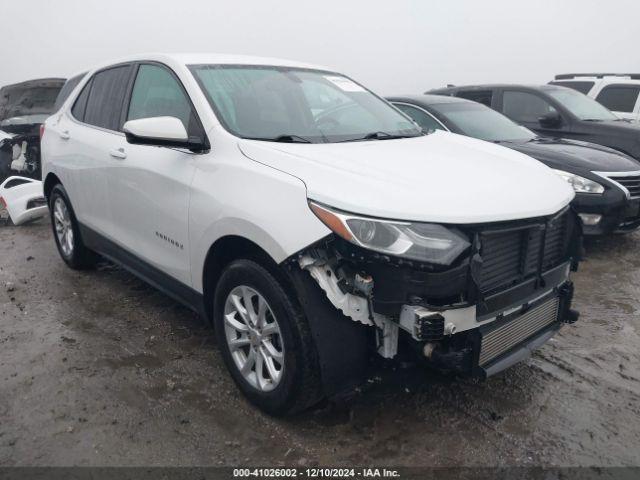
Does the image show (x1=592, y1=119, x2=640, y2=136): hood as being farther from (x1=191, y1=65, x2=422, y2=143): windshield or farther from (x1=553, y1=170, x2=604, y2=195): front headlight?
(x1=191, y1=65, x2=422, y2=143): windshield

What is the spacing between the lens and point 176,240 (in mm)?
3025

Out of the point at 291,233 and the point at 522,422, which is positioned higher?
the point at 291,233

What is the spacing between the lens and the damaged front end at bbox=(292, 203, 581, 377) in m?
2.14

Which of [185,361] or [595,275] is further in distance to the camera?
[595,275]

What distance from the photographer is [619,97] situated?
9.34 metres

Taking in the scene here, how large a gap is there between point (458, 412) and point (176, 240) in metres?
1.73

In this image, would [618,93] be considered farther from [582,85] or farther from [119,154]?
[119,154]

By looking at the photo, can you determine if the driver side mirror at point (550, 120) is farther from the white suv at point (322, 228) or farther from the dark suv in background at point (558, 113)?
the white suv at point (322, 228)

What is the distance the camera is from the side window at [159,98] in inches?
121

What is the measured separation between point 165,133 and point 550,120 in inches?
216

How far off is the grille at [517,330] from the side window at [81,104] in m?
3.48

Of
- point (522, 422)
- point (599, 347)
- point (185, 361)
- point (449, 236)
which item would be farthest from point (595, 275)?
point (185, 361)

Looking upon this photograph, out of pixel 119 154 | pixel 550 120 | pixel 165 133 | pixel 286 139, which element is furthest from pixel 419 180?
pixel 550 120

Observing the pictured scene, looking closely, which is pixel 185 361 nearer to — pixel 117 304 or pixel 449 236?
pixel 117 304
